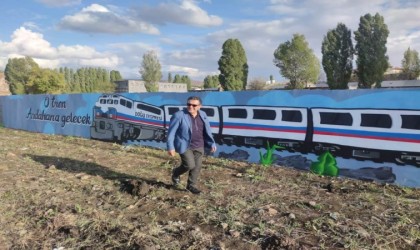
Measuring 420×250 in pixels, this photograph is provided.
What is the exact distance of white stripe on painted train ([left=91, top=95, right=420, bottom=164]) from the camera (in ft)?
22.2

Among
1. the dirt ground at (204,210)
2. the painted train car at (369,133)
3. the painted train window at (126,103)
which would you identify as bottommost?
the dirt ground at (204,210)

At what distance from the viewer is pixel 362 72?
46.7 m

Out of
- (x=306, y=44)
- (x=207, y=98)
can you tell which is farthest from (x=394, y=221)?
(x=306, y=44)

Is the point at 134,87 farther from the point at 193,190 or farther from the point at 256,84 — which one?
the point at 193,190

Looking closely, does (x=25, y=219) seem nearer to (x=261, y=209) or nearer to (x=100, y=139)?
(x=261, y=209)

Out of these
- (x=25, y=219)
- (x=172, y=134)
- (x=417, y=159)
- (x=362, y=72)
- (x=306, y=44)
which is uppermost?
(x=306, y=44)

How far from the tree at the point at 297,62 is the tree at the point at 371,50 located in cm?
825

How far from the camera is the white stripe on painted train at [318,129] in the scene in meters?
6.78

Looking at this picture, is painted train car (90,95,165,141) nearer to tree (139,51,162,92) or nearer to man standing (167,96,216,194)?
man standing (167,96,216,194)

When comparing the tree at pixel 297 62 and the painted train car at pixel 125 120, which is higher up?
the tree at pixel 297 62

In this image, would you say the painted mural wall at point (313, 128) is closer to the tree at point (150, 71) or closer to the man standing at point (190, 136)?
the man standing at point (190, 136)

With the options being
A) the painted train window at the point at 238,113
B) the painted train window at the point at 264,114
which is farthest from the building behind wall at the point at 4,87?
the painted train window at the point at 264,114

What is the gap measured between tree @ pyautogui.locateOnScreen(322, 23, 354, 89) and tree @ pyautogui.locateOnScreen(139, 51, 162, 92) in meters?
36.1

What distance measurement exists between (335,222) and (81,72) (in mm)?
93794
